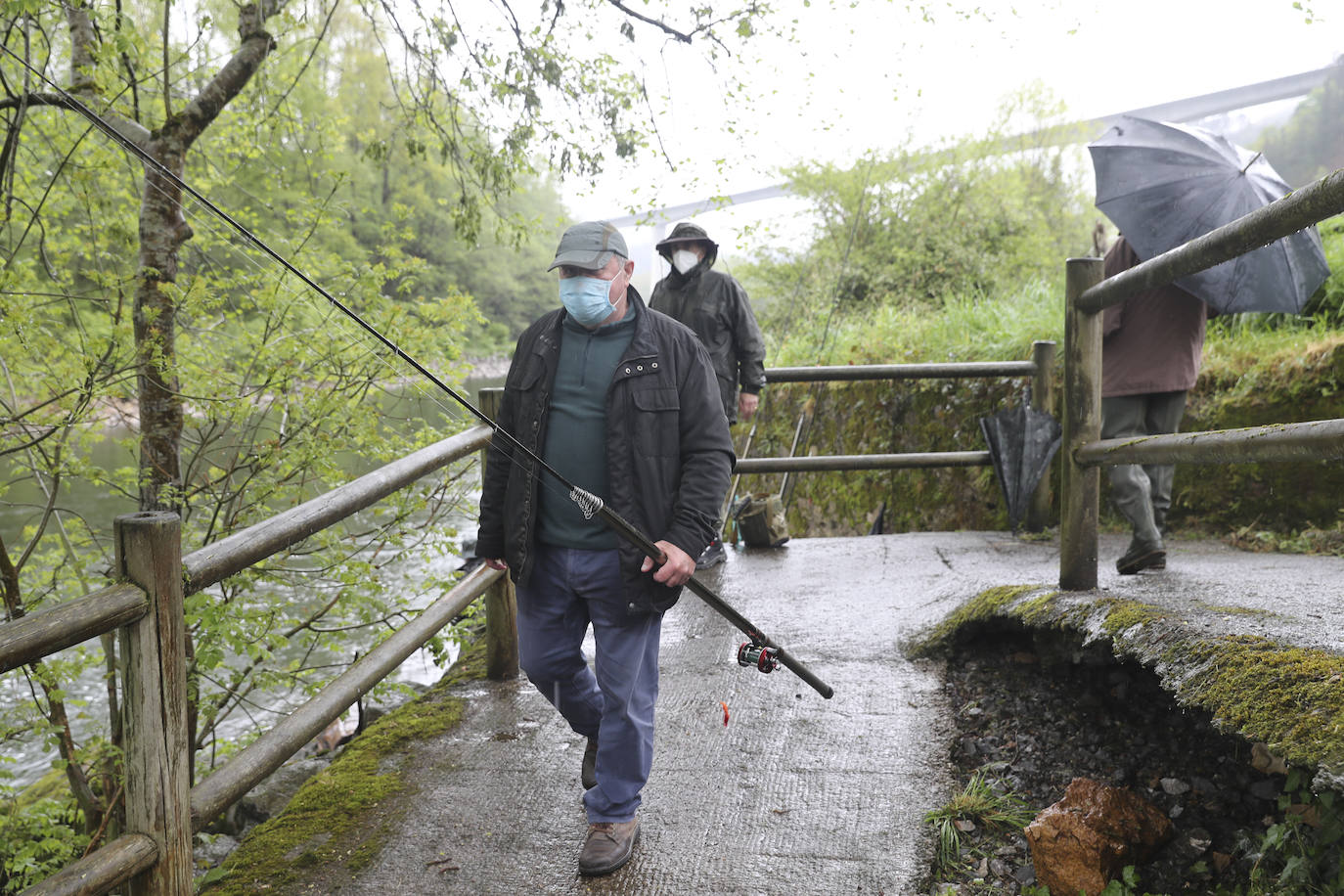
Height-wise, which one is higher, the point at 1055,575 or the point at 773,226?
the point at 773,226

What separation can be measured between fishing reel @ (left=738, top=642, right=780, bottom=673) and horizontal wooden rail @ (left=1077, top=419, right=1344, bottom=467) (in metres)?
1.40

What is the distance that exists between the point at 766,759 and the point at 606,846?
30.8 inches

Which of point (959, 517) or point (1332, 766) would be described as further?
point (959, 517)

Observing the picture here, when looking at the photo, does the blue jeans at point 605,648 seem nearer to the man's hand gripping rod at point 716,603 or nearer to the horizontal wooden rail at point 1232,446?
the man's hand gripping rod at point 716,603

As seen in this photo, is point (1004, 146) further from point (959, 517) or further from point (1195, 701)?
point (1195, 701)

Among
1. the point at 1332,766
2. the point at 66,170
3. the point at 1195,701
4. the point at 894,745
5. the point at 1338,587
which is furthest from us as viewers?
the point at 66,170

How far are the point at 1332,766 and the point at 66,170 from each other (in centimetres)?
537

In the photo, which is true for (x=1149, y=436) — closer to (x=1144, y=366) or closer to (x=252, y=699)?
(x=1144, y=366)

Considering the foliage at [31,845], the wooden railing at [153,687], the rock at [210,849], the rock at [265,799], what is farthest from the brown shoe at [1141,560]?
the foliage at [31,845]

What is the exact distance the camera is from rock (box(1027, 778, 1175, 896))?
2.14 meters

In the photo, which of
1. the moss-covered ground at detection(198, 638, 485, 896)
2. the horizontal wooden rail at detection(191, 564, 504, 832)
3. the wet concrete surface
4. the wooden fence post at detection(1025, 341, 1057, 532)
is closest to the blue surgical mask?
the horizontal wooden rail at detection(191, 564, 504, 832)

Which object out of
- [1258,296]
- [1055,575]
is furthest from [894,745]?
[1258,296]

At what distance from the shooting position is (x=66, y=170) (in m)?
4.38

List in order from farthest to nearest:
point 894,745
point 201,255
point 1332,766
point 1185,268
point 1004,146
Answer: point 1004,146 < point 201,255 < point 894,745 < point 1185,268 < point 1332,766
